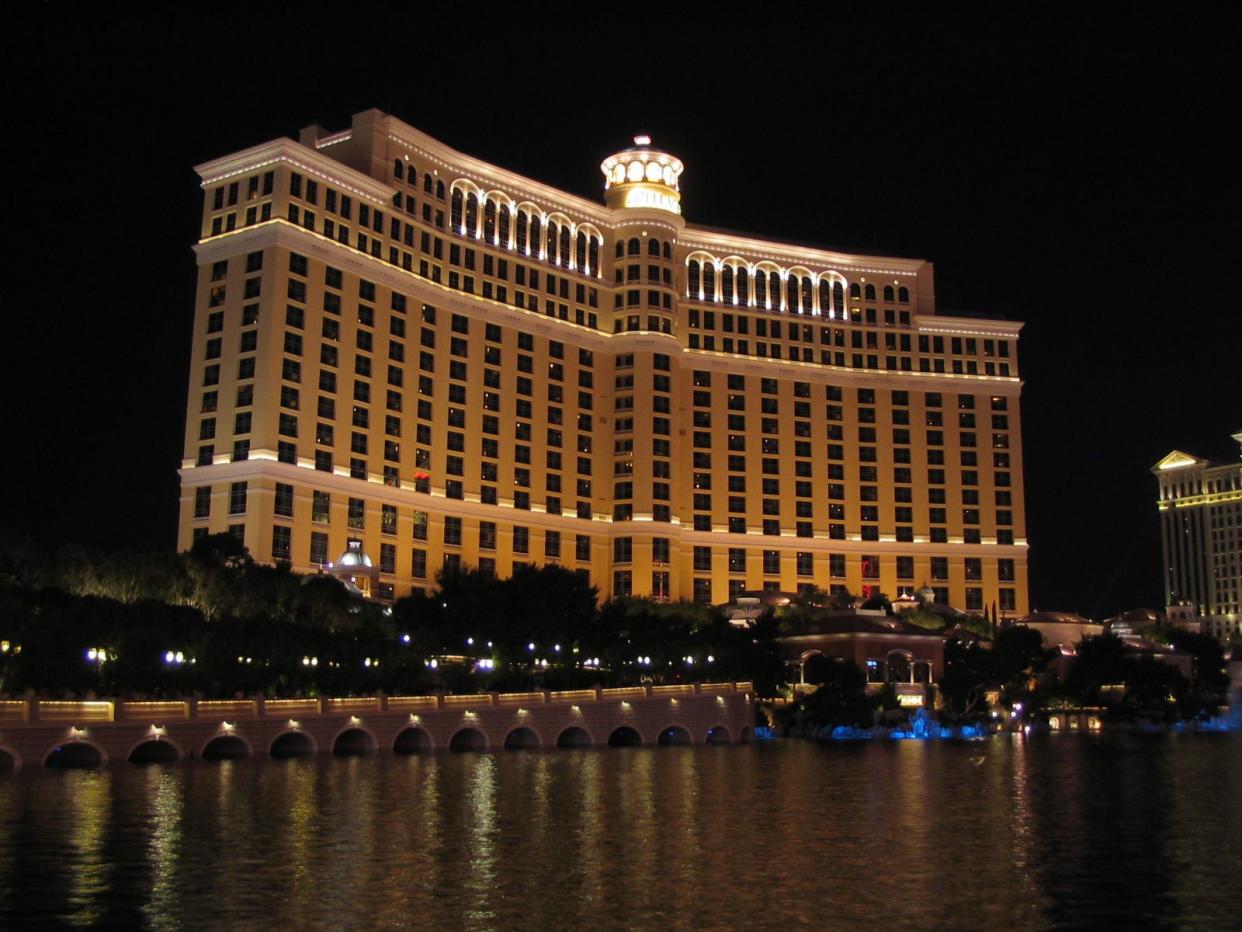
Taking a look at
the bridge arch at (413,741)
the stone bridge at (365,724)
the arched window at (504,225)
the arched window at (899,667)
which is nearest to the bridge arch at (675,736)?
the stone bridge at (365,724)

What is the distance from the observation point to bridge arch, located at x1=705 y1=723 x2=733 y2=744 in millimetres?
96062

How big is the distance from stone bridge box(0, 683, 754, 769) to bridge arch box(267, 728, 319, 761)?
71mm

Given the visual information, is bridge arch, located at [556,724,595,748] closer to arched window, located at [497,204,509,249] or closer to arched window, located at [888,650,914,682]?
arched window, located at [888,650,914,682]

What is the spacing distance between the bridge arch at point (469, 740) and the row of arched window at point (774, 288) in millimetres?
80864

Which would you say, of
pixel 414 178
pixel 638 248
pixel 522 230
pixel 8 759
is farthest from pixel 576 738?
pixel 638 248

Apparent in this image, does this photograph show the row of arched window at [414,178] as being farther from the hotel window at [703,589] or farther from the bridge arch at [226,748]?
the bridge arch at [226,748]

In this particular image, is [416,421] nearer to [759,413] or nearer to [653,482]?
[653,482]

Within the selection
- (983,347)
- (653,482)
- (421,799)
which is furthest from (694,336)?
(421,799)

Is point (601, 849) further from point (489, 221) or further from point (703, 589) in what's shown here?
point (703, 589)

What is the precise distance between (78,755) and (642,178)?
101 metres

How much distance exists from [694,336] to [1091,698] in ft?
185

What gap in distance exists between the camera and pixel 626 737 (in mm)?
90938

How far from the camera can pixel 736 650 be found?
110 meters

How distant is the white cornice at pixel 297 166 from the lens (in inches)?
4333
